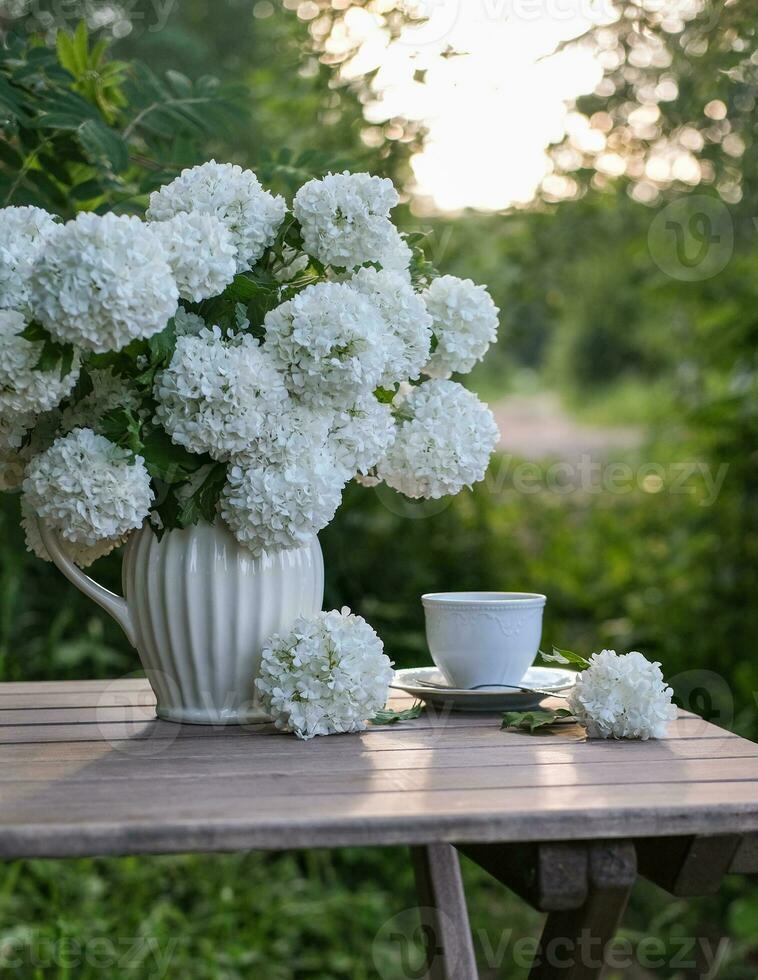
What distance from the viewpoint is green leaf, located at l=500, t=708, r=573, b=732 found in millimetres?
1411

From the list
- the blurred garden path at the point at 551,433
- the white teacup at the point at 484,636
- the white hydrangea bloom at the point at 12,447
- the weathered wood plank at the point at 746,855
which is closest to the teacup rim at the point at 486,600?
the white teacup at the point at 484,636

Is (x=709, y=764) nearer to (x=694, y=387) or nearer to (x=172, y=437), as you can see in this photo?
(x=172, y=437)

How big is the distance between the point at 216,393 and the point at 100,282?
188mm

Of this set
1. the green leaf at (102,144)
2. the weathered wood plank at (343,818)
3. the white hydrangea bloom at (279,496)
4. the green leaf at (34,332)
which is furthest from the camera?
the green leaf at (102,144)

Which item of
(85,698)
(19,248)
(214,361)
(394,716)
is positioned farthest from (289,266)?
(85,698)

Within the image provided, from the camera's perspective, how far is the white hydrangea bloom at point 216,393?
1.27 meters

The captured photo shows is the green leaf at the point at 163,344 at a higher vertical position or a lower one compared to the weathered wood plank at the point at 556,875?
higher

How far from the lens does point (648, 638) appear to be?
136 inches

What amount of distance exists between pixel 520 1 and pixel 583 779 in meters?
1.74

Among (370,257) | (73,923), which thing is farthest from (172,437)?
(73,923)

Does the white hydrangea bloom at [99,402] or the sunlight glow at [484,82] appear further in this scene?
the sunlight glow at [484,82]

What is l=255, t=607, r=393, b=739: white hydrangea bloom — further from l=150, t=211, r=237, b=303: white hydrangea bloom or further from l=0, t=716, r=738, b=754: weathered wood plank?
l=150, t=211, r=237, b=303: white hydrangea bloom

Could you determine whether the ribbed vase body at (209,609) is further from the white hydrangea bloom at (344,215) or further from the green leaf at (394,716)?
the white hydrangea bloom at (344,215)

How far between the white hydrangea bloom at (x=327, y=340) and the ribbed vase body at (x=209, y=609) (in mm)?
223
